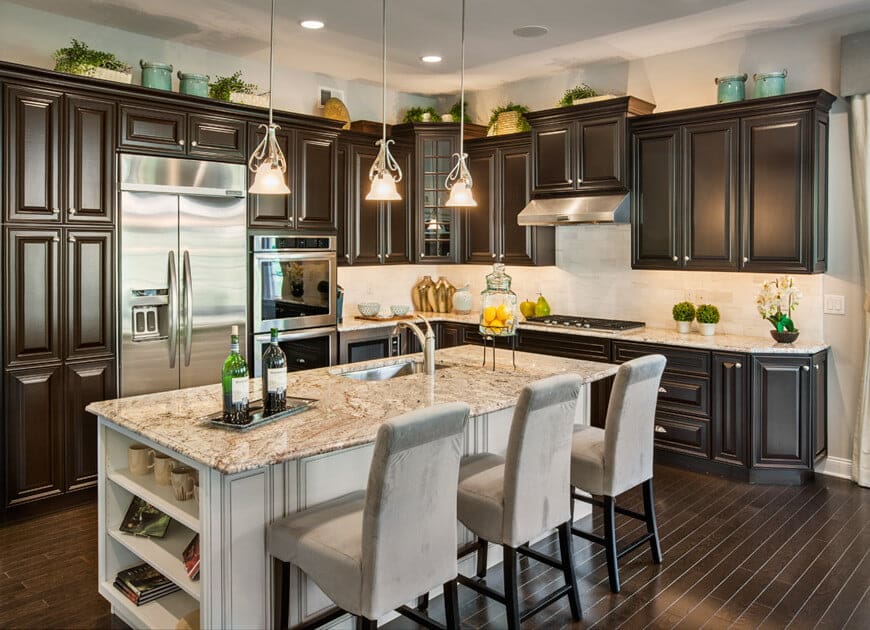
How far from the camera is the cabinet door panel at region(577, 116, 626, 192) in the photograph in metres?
5.59

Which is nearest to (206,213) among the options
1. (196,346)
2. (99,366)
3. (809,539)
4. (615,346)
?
(196,346)

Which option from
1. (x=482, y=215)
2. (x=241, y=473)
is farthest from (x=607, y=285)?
(x=241, y=473)

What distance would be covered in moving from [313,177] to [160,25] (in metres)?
1.50

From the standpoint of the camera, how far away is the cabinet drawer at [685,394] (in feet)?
16.5

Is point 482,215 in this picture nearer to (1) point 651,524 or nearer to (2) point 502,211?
(2) point 502,211

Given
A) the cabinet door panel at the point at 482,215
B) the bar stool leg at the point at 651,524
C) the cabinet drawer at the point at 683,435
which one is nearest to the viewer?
the bar stool leg at the point at 651,524

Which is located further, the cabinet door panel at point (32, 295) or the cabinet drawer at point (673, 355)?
the cabinet drawer at point (673, 355)

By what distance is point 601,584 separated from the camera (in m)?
3.36

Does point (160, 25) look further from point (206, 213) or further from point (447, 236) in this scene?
point (447, 236)

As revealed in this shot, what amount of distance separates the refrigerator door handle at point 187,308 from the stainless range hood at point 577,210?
2841mm

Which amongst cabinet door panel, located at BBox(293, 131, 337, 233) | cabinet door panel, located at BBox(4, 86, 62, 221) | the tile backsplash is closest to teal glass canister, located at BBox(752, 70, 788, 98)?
the tile backsplash

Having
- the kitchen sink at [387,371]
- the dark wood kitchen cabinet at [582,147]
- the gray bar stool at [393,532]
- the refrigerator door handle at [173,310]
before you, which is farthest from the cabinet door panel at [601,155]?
the gray bar stool at [393,532]

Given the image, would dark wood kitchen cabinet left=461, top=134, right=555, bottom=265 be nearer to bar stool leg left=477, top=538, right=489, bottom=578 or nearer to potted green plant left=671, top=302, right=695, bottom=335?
potted green plant left=671, top=302, right=695, bottom=335

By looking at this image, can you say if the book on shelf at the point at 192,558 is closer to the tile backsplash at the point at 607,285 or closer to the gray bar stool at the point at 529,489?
the gray bar stool at the point at 529,489
